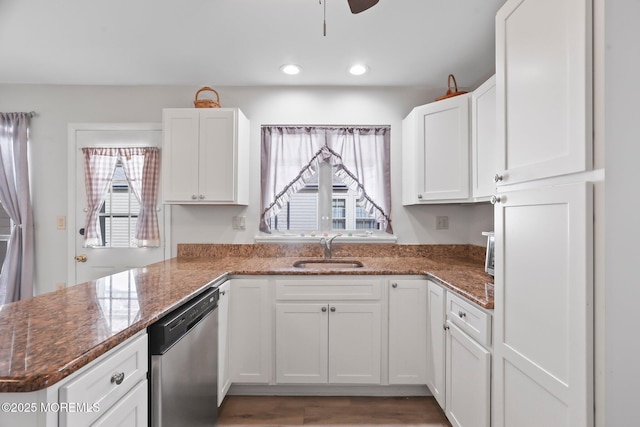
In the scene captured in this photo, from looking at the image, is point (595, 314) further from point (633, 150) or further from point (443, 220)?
point (443, 220)

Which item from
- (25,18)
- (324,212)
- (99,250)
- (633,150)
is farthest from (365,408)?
(25,18)

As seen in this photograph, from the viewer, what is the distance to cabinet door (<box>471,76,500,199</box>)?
189 cm

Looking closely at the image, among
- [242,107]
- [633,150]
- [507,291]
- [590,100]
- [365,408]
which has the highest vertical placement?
[242,107]

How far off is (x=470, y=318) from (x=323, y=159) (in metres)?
1.72

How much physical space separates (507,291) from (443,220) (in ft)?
5.23

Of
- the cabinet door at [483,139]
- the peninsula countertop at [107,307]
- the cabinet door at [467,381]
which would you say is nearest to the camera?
the peninsula countertop at [107,307]

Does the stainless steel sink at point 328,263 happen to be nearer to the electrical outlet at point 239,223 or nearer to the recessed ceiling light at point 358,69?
the electrical outlet at point 239,223

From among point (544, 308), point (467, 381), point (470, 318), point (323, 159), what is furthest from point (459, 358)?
point (323, 159)

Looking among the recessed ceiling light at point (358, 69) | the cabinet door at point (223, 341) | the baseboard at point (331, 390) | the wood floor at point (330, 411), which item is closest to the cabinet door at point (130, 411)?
the cabinet door at point (223, 341)

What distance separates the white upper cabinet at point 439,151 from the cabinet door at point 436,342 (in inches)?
28.6

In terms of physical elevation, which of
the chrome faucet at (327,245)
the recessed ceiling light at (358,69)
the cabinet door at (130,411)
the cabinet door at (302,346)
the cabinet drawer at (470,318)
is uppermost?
the recessed ceiling light at (358,69)

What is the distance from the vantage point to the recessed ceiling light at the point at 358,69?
2391 millimetres

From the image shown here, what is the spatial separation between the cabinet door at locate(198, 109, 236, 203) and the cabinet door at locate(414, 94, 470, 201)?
56.6 inches

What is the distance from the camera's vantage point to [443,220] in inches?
109
